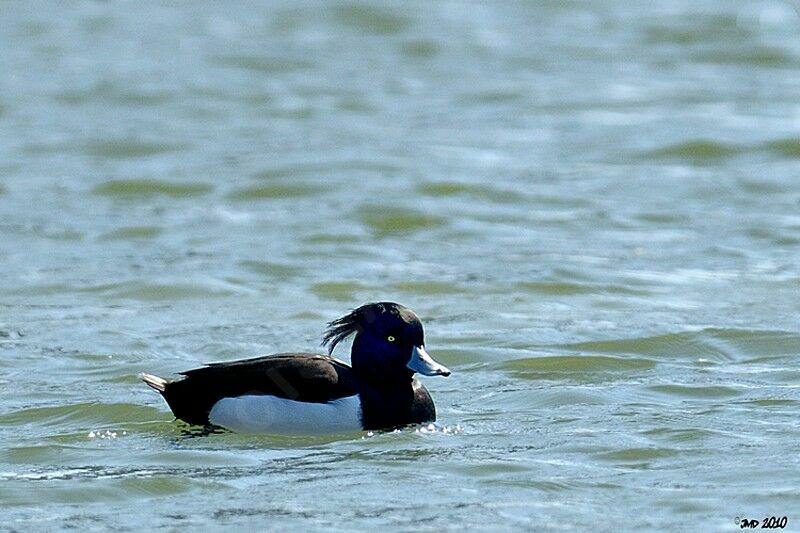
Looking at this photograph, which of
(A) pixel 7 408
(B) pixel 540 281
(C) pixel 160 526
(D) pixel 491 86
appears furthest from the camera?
(D) pixel 491 86

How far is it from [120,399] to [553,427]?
2862 mm

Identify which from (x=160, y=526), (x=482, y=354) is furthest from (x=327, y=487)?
(x=482, y=354)

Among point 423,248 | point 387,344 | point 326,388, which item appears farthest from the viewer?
point 423,248

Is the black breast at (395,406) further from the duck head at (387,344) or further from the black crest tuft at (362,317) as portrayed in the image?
the black crest tuft at (362,317)

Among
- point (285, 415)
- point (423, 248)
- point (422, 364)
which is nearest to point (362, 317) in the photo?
point (422, 364)

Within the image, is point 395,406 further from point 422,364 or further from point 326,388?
point 326,388

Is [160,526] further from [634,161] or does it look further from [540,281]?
[634,161]

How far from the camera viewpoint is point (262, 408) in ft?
34.1

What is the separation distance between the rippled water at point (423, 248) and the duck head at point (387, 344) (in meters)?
0.43

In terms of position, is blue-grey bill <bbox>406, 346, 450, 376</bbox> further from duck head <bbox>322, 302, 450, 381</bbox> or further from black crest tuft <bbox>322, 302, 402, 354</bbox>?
black crest tuft <bbox>322, 302, 402, 354</bbox>

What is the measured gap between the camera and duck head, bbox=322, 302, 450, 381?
35.1ft

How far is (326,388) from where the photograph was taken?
10484 mm

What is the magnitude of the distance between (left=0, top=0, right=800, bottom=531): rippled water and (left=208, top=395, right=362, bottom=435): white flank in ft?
0.31

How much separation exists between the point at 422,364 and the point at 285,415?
0.88 metres
